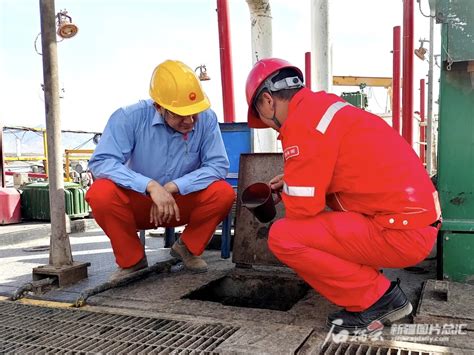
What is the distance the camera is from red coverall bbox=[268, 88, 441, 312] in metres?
1.85

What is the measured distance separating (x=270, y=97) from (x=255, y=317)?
109 centimetres

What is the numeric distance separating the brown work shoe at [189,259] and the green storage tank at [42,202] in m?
3.68

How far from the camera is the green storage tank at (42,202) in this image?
622 cm

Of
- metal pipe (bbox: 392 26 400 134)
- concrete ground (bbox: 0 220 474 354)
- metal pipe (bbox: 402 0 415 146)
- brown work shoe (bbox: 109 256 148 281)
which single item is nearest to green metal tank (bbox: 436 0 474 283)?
concrete ground (bbox: 0 220 474 354)

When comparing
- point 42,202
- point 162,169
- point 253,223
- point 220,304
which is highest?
point 162,169

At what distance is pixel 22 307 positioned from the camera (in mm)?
2512

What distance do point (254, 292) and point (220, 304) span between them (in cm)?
54

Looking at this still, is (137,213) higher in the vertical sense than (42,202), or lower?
higher

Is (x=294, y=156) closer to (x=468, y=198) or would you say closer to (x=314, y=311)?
(x=314, y=311)

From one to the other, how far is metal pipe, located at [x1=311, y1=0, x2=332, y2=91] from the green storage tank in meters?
3.81

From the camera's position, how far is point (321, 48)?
5.89 metres

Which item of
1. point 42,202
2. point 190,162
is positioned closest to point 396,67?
point 42,202

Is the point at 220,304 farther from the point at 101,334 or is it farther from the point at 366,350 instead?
the point at 366,350

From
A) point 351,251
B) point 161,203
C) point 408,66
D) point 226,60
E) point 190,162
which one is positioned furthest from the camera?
point 408,66
